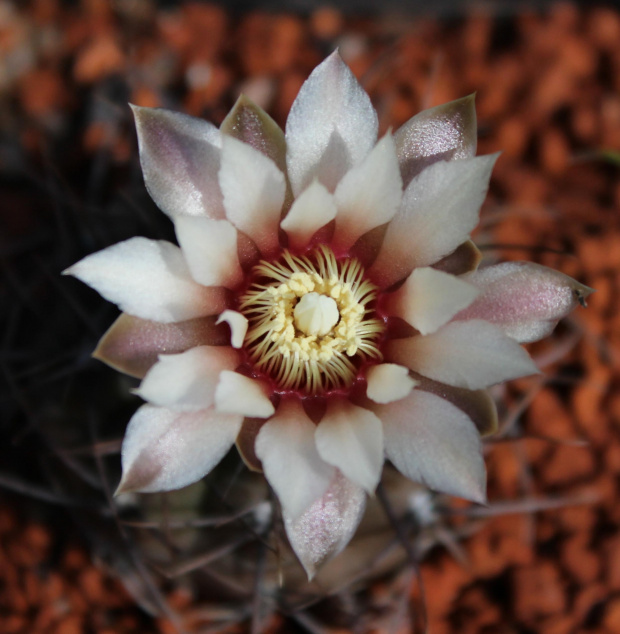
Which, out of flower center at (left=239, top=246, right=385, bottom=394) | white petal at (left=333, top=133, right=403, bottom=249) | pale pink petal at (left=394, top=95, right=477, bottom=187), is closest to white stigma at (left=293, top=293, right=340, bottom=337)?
flower center at (left=239, top=246, right=385, bottom=394)

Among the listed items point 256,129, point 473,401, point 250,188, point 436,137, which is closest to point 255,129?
point 256,129

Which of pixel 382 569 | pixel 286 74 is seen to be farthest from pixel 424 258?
pixel 286 74

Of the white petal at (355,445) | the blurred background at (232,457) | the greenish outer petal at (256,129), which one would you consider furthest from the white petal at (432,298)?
the blurred background at (232,457)

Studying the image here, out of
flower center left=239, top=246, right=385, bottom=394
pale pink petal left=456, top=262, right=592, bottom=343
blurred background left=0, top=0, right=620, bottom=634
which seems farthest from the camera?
blurred background left=0, top=0, right=620, bottom=634

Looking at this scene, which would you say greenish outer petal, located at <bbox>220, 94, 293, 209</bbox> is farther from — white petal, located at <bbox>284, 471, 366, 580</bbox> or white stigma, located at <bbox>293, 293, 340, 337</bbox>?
white petal, located at <bbox>284, 471, 366, 580</bbox>

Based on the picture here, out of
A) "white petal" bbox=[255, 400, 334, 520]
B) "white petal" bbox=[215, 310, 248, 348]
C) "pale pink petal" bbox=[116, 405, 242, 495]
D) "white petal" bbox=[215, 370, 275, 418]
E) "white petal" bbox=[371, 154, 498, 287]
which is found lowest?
"white petal" bbox=[255, 400, 334, 520]

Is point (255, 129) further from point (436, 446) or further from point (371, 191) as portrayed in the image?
point (436, 446)
